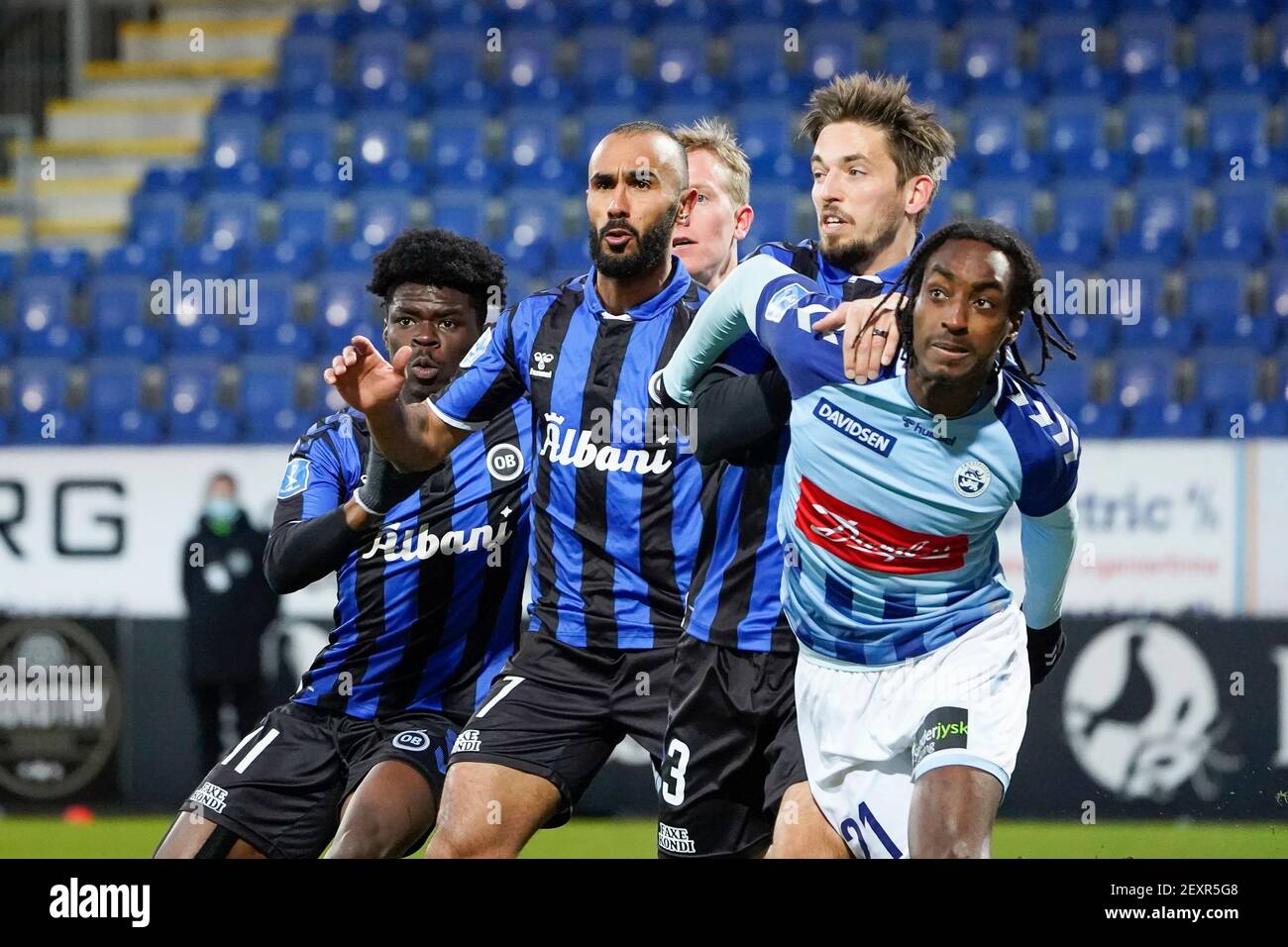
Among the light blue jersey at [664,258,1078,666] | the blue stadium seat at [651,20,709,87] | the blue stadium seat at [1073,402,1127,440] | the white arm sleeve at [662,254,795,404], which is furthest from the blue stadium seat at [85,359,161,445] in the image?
the light blue jersey at [664,258,1078,666]

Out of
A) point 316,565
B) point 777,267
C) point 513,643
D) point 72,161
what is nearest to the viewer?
point 777,267

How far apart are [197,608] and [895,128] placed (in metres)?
5.32

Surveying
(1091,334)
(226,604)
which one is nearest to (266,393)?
(226,604)

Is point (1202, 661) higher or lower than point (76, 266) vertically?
lower

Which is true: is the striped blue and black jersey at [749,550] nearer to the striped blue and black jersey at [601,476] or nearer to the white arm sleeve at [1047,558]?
the striped blue and black jersey at [601,476]

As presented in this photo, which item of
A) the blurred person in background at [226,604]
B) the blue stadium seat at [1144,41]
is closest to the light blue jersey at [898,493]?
the blurred person in background at [226,604]

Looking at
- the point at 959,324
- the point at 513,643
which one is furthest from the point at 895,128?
the point at 513,643

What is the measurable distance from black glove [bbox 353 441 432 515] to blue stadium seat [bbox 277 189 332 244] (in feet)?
24.6

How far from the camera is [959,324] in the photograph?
3512mm

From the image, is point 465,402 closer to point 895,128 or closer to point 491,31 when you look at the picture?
point 895,128

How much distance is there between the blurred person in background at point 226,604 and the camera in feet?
27.3

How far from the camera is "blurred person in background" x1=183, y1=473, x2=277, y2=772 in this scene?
27.3 ft

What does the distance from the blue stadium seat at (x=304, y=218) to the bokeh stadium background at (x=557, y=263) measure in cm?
3

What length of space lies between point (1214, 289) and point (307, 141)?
6155 millimetres
